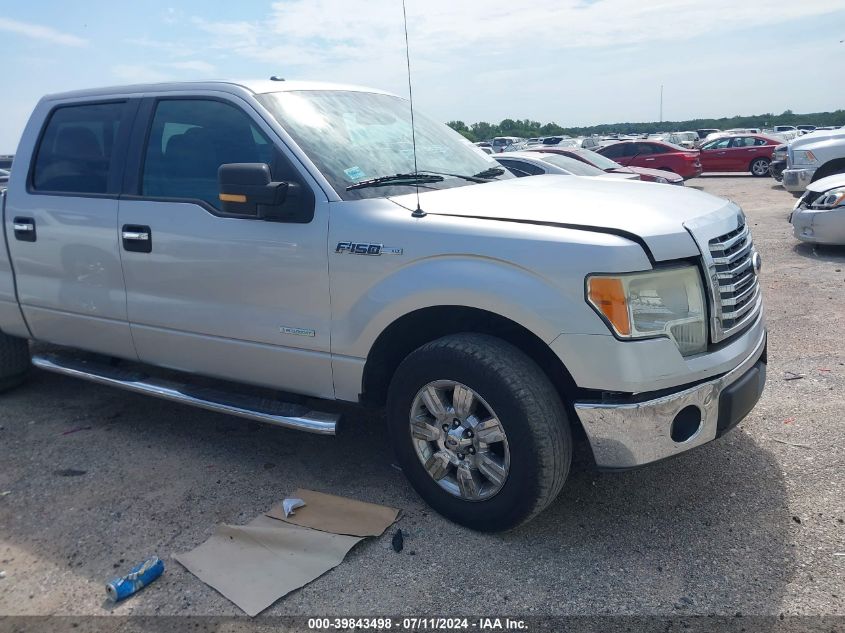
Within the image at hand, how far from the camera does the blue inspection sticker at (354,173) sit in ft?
11.7

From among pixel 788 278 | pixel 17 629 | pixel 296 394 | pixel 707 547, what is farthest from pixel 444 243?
pixel 788 278

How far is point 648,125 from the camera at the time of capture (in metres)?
107

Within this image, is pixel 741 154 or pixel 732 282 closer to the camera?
pixel 732 282

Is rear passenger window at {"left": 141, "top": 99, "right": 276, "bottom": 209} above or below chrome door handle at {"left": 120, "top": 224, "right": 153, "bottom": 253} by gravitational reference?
above

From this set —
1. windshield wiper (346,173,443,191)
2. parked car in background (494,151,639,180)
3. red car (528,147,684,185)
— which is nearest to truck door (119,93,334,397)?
windshield wiper (346,173,443,191)

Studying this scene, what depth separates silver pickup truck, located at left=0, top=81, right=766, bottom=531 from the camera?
289 centimetres

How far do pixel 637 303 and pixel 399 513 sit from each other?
147cm

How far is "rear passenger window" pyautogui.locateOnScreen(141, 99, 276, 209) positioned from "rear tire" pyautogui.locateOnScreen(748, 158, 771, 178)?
24.2 metres

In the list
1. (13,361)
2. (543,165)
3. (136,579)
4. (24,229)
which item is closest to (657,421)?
(136,579)

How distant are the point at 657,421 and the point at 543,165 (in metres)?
8.92

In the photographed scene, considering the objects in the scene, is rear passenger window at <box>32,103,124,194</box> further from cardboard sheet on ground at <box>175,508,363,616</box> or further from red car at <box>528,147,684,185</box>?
red car at <box>528,147,684,185</box>

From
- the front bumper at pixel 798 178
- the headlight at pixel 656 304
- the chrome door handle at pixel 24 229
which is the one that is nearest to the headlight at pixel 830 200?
the front bumper at pixel 798 178

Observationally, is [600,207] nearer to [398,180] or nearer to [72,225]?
[398,180]

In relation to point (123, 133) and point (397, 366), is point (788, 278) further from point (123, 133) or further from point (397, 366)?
point (123, 133)
